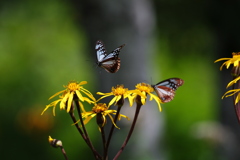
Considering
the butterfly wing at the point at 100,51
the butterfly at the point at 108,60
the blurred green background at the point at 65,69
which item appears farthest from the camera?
the blurred green background at the point at 65,69

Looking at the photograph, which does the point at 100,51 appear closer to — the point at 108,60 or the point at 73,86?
the point at 108,60

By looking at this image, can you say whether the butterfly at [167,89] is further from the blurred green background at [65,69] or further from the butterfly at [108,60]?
the blurred green background at [65,69]

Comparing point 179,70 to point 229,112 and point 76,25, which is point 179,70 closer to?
point 76,25

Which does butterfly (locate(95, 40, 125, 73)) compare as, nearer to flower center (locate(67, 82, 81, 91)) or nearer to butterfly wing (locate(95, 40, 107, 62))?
butterfly wing (locate(95, 40, 107, 62))

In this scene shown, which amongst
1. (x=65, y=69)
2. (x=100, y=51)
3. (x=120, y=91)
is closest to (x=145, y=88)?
(x=120, y=91)

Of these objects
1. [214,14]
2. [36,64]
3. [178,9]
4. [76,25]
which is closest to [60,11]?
[76,25]

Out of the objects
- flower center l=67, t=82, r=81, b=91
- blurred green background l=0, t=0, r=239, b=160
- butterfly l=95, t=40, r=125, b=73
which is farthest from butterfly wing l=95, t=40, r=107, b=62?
blurred green background l=0, t=0, r=239, b=160

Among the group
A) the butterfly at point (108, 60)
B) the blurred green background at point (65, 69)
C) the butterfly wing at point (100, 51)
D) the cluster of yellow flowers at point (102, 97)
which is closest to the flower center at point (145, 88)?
the cluster of yellow flowers at point (102, 97)
